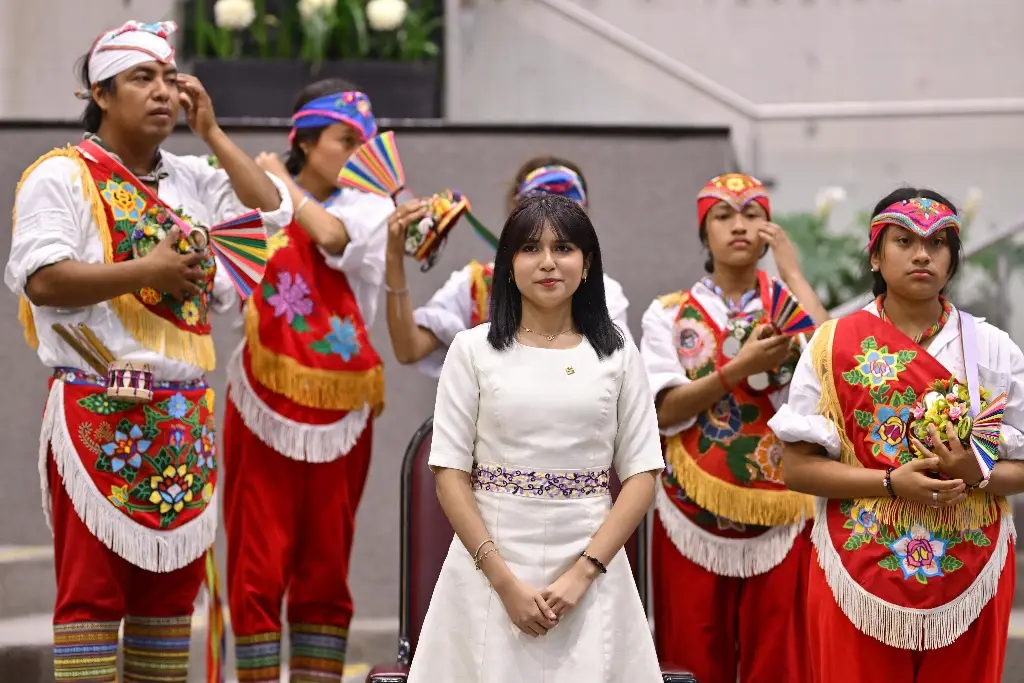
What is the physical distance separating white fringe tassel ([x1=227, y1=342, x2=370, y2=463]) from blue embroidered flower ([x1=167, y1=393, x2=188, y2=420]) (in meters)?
0.45

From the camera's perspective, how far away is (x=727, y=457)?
332 cm

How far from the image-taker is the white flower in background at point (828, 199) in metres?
5.67

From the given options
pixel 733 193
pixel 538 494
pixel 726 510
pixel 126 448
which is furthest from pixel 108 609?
pixel 733 193

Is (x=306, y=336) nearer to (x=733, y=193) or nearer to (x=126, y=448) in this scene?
(x=126, y=448)

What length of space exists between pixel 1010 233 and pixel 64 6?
3.87m

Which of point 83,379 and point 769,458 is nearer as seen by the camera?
point 83,379

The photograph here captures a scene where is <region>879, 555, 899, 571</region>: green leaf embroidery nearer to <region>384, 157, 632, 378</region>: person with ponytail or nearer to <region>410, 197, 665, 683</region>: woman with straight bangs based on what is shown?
<region>410, 197, 665, 683</region>: woman with straight bangs

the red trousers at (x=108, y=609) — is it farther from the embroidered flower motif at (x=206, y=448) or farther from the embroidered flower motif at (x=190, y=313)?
the embroidered flower motif at (x=190, y=313)

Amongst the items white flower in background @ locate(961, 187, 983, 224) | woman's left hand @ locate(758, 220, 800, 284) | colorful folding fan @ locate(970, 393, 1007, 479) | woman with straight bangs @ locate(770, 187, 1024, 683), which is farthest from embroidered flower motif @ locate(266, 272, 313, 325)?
white flower in background @ locate(961, 187, 983, 224)

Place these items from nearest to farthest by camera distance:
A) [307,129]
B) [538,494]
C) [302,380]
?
[538,494] < [302,380] < [307,129]

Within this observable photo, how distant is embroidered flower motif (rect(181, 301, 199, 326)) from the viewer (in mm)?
3098

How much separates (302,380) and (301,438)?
149mm

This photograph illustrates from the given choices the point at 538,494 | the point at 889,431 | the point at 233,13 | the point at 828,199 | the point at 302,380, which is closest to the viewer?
the point at 538,494

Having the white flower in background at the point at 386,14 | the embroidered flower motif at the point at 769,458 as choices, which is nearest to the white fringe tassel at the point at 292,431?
the embroidered flower motif at the point at 769,458
